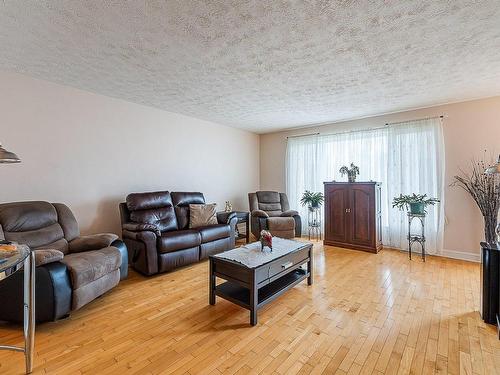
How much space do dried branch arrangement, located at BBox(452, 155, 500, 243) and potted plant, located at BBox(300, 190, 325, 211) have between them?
6.96ft

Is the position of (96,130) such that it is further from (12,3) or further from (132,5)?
(132,5)

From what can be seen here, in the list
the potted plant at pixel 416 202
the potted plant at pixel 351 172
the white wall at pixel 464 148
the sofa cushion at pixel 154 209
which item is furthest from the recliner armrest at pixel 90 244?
the white wall at pixel 464 148

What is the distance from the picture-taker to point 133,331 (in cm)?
202

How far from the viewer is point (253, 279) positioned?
2.10 meters

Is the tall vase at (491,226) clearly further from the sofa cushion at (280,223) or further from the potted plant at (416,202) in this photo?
the sofa cushion at (280,223)

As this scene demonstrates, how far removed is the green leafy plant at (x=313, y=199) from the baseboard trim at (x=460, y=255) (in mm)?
2107

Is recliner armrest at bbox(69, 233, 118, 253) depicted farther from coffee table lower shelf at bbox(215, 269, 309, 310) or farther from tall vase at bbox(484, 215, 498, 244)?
tall vase at bbox(484, 215, 498, 244)

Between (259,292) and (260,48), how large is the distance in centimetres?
227

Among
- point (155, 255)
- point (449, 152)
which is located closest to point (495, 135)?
point (449, 152)

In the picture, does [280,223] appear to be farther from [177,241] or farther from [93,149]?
[93,149]

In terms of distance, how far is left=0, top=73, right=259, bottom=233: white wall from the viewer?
9.46ft

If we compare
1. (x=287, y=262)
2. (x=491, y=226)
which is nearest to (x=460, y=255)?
(x=491, y=226)

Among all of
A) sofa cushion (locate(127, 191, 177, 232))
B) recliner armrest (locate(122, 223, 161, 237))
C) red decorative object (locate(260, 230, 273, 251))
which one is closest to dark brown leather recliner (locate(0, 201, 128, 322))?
recliner armrest (locate(122, 223, 161, 237))

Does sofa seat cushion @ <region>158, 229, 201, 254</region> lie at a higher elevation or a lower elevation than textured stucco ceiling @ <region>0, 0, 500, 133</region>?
lower
